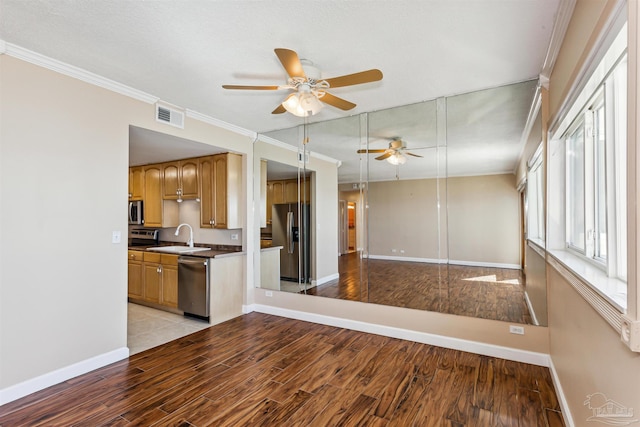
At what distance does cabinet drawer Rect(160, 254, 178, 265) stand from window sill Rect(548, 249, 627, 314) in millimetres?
4384

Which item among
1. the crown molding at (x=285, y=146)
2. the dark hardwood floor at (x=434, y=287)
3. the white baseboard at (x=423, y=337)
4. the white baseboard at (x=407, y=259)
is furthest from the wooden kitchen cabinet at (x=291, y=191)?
the white baseboard at (x=423, y=337)

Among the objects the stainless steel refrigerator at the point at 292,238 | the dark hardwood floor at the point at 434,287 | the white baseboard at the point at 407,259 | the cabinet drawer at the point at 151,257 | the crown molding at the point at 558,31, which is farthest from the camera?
the stainless steel refrigerator at the point at 292,238

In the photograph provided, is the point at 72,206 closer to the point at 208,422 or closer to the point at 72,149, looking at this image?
the point at 72,149

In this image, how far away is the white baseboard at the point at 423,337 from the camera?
2872mm

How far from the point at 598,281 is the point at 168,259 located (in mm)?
4628

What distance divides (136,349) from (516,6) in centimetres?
447

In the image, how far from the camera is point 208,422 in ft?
6.81

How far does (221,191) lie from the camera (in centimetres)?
444

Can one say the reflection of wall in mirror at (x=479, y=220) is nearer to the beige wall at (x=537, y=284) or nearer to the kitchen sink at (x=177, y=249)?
the beige wall at (x=537, y=284)

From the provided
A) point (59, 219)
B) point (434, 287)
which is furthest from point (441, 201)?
point (59, 219)

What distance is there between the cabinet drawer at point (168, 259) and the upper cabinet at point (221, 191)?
0.64m

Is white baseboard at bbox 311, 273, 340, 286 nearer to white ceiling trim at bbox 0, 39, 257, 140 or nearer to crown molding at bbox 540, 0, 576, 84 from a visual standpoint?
white ceiling trim at bbox 0, 39, 257, 140

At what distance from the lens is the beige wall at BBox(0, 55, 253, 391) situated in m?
2.33

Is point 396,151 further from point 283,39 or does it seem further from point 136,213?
point 136,213
